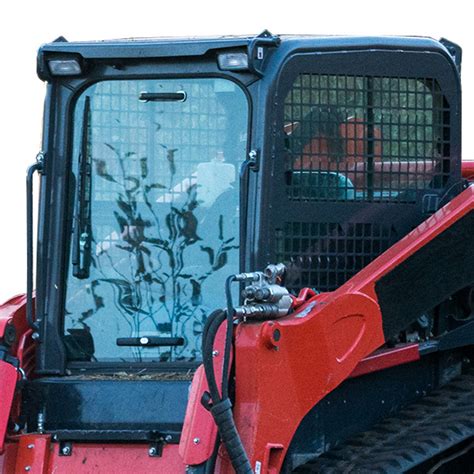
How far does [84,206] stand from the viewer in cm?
725

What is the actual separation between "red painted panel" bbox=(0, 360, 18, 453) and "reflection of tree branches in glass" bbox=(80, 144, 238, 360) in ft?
1.52

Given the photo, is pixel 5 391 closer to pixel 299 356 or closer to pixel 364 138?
pixel 299 356

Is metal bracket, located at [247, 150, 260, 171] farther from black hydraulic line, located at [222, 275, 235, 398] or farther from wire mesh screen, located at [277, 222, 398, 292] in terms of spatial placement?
black hydraulic line, located at [222, 275, 235, 398]

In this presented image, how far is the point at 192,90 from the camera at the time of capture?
278 inches

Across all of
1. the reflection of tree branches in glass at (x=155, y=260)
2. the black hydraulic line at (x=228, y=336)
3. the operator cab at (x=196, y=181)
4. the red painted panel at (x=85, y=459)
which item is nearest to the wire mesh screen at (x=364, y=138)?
the operator cab at (x=196, y=181)

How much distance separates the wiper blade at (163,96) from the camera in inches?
279

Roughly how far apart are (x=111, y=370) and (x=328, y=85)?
1.58 m

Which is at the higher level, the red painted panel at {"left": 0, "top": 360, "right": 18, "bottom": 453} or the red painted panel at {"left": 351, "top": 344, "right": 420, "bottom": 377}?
the red painted panel at {"left": 351, "top": 344, "right": 420, "bottom": 377}

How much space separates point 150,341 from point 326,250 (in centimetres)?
88

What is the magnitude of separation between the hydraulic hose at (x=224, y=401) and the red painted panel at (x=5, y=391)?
1.12m

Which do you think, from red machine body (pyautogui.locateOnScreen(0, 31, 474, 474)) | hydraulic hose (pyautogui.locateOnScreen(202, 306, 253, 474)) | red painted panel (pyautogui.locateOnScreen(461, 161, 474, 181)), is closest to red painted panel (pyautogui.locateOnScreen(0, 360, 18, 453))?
red machine body (pyautogui.locateOnScreen(0, 31, 474, 474))

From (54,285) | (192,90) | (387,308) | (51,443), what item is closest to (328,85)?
(192,90)

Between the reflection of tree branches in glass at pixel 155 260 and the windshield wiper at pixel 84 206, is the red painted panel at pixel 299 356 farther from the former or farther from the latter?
the windshield wiper at pixel 84 206

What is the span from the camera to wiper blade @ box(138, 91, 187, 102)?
7.08 meters
